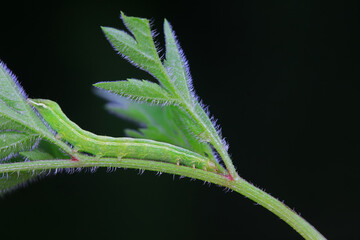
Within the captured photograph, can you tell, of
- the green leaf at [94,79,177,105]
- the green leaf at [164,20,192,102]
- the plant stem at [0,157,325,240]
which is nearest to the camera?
the plant stem at [0,157,325,240]

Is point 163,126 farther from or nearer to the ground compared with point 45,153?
farther from the ground

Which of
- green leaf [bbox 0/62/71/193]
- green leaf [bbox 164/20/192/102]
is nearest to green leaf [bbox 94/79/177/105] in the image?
green leaf [bbox 164/20/192/102]

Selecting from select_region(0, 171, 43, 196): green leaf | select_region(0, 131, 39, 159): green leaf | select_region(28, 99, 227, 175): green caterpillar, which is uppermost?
select_region(28, 99, 227, 175): green caterpillar

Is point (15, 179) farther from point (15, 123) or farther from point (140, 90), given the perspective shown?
point (140, 90)

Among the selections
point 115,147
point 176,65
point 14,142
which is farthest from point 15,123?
point 176,65

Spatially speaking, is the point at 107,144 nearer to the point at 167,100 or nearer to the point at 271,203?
the point at 167,100

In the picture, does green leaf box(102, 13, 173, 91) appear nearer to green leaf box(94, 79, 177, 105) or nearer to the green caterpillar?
green leaf box(94, 79, 177, 105)
